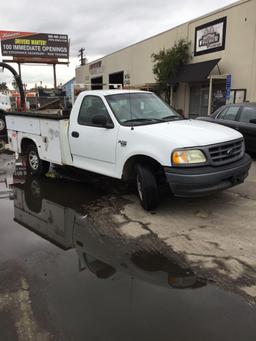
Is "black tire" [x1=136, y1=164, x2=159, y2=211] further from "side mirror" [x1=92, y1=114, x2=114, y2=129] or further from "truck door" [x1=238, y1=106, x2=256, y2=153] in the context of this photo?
"truck door" [x1=238, y1=106, x2=256, y2=153]

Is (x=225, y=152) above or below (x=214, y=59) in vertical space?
below

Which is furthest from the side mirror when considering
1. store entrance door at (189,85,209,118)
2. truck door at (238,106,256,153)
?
store entrance door at (189,85,209,118)

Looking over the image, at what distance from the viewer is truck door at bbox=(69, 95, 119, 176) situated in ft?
18.6

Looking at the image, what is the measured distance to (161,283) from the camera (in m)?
3.42

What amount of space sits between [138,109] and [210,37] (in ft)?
46.5

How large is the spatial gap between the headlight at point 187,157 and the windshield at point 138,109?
3.58 ft

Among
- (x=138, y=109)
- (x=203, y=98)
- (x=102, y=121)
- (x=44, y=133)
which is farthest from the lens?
(x=203, y=98)

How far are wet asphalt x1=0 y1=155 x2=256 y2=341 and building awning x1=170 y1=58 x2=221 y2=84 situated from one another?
46.8 ft

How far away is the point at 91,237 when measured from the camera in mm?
4543

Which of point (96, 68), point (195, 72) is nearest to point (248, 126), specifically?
point (195, 72)

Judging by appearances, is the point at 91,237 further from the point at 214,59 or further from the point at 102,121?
the point at 214,59

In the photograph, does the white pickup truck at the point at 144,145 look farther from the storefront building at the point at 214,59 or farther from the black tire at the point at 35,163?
the storefront building at the point at 214,59

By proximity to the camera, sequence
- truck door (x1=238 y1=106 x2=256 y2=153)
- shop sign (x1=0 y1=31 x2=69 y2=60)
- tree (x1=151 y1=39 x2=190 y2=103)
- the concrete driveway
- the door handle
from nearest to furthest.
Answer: the concrete driveway → the door handle → truck door (x1=238 y1=106 x2=256 y2=153) → tree (x1=151 y1=39 x2=190 y2=103) → shop sign (x1=0 y1=31 x2=69 y2=60)

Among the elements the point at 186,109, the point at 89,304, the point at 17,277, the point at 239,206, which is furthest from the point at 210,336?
the point at 186,109
